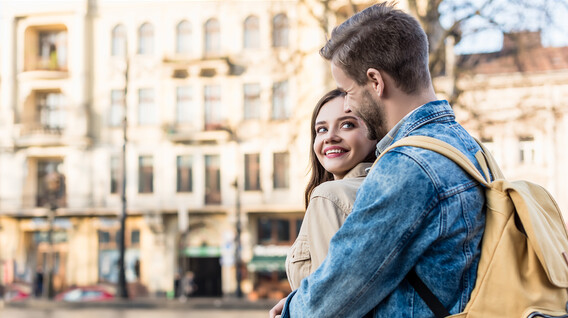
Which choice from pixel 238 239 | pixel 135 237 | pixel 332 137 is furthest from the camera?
pixel 135 237

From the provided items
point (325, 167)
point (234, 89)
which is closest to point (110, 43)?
point (234, 89)

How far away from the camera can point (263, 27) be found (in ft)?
107

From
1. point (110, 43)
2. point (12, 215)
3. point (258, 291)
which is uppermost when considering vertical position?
point (110, 43)

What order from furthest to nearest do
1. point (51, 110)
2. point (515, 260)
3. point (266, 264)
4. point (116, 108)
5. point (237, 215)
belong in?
1. point (51, 110)
2. point (116, 108)
3. point (266, 264)
4. point (237, 215)
5. point (515, 260)

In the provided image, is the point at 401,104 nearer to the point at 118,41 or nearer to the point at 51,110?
the point at 118,41

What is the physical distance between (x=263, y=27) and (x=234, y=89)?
3216 mm

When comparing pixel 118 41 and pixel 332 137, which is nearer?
pixel 332 137

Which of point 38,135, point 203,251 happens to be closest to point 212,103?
point 203,251

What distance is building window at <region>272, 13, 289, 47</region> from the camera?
3234cm

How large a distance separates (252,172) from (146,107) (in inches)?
242

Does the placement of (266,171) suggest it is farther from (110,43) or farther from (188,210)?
(110,43)

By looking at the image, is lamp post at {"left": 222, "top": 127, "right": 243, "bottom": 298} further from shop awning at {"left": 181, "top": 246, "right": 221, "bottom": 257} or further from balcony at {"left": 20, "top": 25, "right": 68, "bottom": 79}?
balcony at {"left": 20, "top": 25, "right": 68, "bottom": 79}

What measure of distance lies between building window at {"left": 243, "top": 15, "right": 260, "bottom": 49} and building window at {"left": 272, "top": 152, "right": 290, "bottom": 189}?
538 centimetres

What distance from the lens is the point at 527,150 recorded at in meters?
30.2
